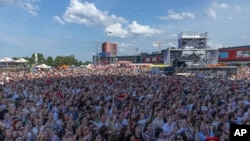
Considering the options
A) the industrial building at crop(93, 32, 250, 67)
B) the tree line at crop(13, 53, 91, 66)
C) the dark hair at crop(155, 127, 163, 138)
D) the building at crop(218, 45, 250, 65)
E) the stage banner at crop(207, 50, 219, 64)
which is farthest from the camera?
the tree line at crop(13, 53, 91, 66)

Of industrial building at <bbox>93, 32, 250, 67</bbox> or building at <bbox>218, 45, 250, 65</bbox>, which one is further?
building at <bbox>218, 45, 250, 65</bbox>

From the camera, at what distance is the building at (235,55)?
216ft

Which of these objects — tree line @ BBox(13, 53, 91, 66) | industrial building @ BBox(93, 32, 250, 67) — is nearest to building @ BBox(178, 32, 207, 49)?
industrial building @ BBox(93, 32, 250, 67)

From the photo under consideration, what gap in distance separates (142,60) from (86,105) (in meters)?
102

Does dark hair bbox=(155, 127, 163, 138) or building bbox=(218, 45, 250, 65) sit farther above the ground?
building bbox=(218, 45, 250, 65)

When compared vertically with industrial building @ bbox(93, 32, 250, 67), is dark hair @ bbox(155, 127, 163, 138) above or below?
below

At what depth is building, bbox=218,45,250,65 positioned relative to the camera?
6594 centimetres

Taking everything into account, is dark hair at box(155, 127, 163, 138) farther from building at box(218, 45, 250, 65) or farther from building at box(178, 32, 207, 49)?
building at box(218, 45, 250, 65)

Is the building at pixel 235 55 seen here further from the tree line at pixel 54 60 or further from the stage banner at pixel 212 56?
the tree line at pixel 54 60

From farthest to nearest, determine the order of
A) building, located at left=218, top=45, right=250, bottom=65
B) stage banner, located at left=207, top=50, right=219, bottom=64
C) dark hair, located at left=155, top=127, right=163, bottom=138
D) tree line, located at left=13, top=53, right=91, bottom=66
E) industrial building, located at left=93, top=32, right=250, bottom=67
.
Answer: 1. tree line, located at left=13, top=53, right=91, bottom=66
2. building, located at left=218, top=45, right=250, bottom=65
3. stage banner, located at left=207, top=50, right=219, bottom=64
4. industrial building, located at left=93, top=32, right=250, bottom=67
5. dark hair, located at left=155, top=127, right=163, bottom=138

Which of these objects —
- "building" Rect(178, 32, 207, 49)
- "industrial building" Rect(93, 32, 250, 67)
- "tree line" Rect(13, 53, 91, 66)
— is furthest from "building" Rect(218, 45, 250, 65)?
"tree line" Rect(13, 53, 91, 66)

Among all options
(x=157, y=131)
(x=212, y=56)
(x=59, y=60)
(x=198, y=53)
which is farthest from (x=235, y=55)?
(x=59, y=60)

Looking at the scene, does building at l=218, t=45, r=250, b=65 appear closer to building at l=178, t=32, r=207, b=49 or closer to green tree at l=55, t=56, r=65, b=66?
building at l=178, t=32, r=207, b=49

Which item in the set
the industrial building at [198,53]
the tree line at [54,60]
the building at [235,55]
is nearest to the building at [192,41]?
the industrial building at [198,53]
